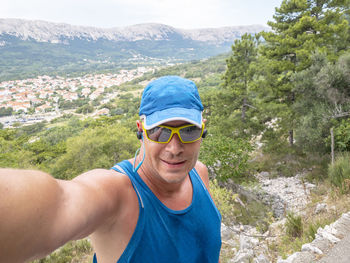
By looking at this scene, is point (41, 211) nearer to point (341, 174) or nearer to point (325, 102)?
point (341, 174)

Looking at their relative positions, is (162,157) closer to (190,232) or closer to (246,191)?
(190,232)

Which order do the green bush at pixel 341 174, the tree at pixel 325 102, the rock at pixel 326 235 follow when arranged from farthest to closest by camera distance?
1. the tree at pixel 325 102
2. the green bush at pixel 341 174
3. the rock at pixel 326 235

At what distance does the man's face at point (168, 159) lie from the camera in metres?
1.08

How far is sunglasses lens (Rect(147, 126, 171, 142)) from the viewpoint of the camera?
42.2 inches

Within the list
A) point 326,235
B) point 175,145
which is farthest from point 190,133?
point 326,235

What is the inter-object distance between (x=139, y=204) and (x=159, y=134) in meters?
0.35

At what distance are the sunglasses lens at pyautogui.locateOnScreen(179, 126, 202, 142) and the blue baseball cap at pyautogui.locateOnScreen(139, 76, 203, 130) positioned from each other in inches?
2.0

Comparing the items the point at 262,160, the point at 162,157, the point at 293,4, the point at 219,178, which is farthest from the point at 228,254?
the point at 293,4

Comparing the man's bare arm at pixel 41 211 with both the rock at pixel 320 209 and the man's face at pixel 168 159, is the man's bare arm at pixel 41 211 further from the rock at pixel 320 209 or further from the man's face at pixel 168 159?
the rock at pixel 320 209

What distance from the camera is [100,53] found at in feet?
645

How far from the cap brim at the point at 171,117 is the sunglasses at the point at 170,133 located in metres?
0.04

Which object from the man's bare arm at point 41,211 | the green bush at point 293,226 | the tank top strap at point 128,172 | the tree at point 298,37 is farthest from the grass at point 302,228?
the tree at point 298,37

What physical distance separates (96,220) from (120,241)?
0.20m

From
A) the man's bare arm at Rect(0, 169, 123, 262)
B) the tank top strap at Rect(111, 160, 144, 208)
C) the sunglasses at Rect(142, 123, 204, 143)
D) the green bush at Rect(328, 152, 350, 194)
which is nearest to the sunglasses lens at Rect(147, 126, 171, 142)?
the sunglasses at Rect(142, 123, 204, 143)
